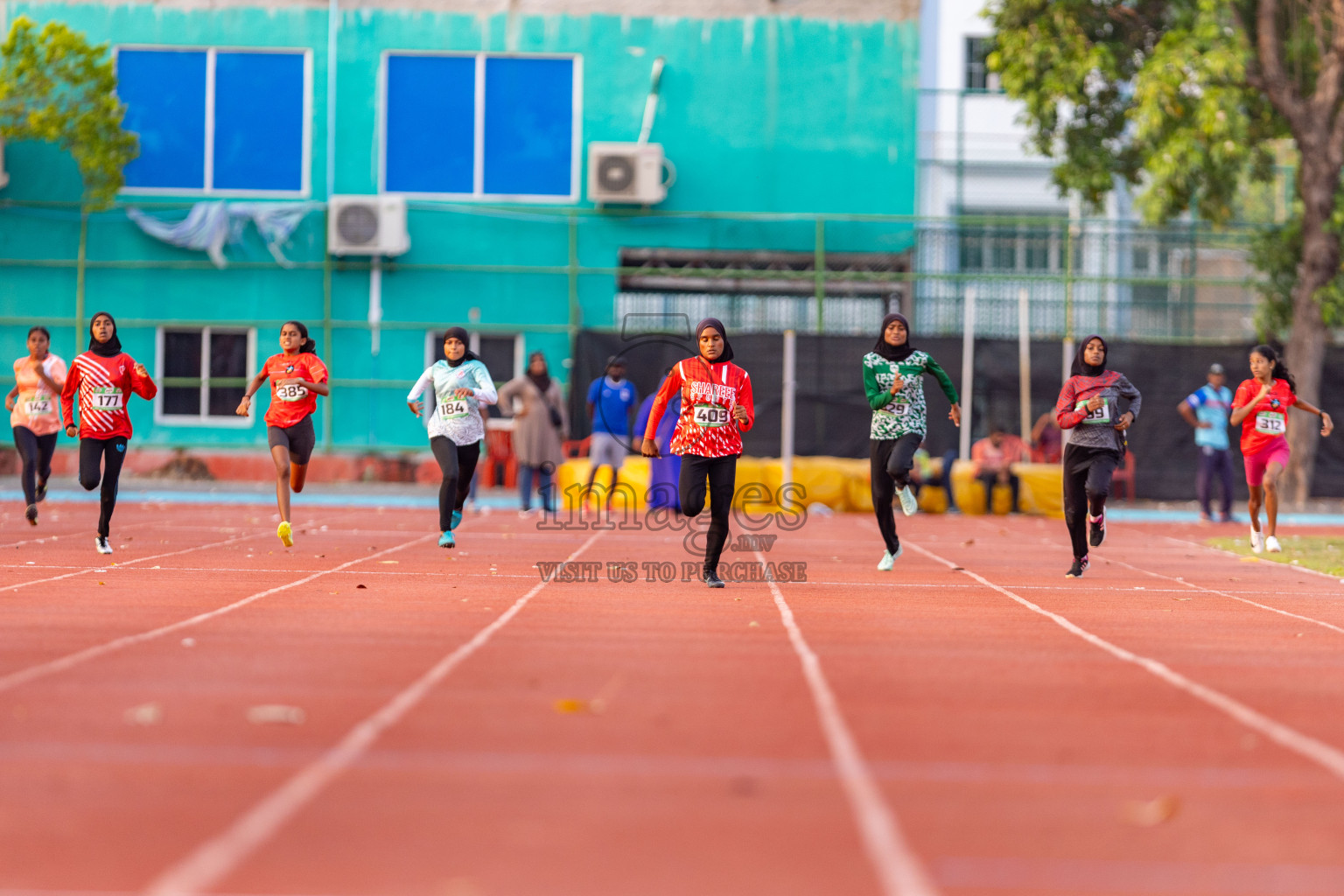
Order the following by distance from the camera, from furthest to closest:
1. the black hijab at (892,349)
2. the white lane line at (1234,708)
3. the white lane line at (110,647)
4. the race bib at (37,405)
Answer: the race bib at (37,405), the black hijab at (892,349), the white lane line at (110,647), the white lane line at (1234,708)

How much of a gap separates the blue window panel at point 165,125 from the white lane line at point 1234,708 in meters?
20.6

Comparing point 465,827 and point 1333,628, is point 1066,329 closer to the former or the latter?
point 1333,628

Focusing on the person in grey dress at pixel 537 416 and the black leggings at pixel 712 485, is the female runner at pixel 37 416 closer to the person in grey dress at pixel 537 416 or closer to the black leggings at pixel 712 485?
the person in grey dress at pixel 537 416

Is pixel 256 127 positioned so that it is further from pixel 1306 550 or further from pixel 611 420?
pixel 1306 550

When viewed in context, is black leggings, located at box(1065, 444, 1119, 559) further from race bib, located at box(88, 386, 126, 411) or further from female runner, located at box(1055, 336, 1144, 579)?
race bib, located at box(88, 386, 126, 411)

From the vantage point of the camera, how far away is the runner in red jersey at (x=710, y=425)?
11.1 m

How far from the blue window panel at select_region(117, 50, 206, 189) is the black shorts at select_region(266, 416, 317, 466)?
14439 millimetres

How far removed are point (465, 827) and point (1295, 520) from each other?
19.0m

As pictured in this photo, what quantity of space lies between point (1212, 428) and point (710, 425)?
34.6 ft

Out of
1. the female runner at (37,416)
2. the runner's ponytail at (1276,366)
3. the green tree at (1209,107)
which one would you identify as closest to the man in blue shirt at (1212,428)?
the green tree at (1209,107)

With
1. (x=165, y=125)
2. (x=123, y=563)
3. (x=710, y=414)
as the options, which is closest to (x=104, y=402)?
(x=123, y=563)

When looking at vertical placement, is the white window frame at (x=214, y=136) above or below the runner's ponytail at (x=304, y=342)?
above

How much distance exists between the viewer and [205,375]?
27000 millimetres

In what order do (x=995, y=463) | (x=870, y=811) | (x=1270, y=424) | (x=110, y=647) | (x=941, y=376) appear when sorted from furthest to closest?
(x=995, y=463) → (x=1270, y=424) → (x=941, y=376) → (x=110, y=647) → (x=870, y=811)
